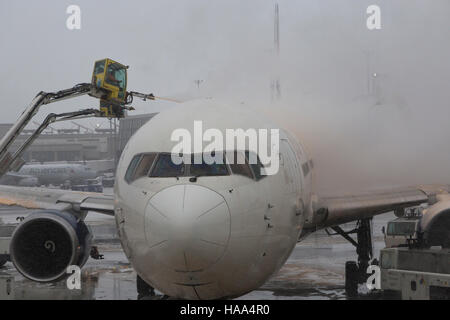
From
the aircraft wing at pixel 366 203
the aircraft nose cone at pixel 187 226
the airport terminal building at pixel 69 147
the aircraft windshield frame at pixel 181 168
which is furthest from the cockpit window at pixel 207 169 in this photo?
the airport terminal building at pixel 69 147

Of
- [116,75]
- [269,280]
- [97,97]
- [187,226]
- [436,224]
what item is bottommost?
[269,280]

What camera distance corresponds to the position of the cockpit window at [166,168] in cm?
853

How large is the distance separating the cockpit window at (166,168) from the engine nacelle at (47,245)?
5.46 metres

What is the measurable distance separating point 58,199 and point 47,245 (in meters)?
2.35

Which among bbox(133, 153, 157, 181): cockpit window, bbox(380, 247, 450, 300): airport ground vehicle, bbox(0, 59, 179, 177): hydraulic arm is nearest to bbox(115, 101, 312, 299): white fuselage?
bbox(133, 153, 157, 181): cockpit window

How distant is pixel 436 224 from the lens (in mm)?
15219

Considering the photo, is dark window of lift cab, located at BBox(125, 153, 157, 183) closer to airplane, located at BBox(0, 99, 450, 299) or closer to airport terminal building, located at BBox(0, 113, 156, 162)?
airplane, located at BBox(0, 99, 450, 299)

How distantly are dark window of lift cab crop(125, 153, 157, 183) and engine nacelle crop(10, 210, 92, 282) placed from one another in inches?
196

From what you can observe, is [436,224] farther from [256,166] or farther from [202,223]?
[202,223]

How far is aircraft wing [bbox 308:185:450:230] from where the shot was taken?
529 inches

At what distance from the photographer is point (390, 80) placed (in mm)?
19750

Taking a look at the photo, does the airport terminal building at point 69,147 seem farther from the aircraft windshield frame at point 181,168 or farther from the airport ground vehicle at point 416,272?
the aircraft windshield frame at point 181,168

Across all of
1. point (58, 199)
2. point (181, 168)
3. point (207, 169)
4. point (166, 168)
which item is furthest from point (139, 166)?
point (58, 199)

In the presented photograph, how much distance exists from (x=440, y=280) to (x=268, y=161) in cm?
529
